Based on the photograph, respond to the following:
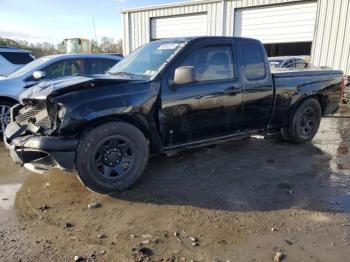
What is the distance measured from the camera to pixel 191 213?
3717 millimetres

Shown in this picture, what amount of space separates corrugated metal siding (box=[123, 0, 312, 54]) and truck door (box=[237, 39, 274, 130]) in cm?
1061

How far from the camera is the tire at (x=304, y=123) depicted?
20.3 feet

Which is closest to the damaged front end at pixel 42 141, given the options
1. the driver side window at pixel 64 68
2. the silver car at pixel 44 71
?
the silver car at pixel 44 71

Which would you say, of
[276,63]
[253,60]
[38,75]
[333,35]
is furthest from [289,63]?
[38,75]

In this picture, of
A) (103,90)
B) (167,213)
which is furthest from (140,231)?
(103,90)

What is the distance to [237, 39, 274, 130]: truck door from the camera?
17.0ft

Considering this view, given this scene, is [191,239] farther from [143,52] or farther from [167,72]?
[143,52]

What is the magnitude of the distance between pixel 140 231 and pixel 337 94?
5.22 m

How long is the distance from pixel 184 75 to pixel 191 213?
167cm

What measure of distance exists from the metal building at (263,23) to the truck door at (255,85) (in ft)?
31.7

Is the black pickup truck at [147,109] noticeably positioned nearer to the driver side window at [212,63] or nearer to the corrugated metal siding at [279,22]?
the driver side window at [212,63]

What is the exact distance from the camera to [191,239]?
125 inches

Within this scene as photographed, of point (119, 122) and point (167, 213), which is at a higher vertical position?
point (119, 122)

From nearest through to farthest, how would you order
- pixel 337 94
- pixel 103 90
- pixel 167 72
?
pixel 103 90 < pixel 167 72 < pixel 337 94
